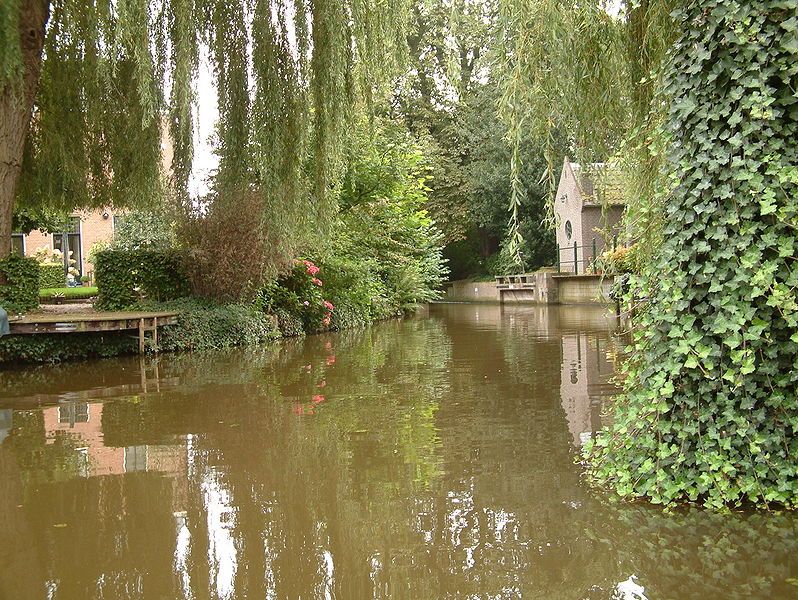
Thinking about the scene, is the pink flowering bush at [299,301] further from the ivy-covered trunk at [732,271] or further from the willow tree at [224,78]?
the ivy-covered trunk at [732,271]

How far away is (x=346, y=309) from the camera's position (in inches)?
832

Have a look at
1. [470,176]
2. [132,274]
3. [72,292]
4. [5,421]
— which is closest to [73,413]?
[5,421]

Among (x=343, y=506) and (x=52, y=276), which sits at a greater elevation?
(x=52, y=276)

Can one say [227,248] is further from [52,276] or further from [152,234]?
[52,276]

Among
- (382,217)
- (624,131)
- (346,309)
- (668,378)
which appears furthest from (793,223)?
(382,217)

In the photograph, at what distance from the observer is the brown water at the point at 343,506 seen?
346 centimetres

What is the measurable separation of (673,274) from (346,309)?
17.2 m

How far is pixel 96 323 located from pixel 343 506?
30.8ft

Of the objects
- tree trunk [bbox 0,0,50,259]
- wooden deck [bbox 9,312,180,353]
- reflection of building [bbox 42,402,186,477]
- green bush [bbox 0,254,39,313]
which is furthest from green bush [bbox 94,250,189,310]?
reflection of building [bbox 42,402,186,477]

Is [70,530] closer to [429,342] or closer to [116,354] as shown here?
[116,354]

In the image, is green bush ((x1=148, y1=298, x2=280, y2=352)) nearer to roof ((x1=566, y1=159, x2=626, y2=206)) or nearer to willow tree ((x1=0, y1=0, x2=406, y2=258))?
willow tree ((x1=0, y1=0, x2=406, y2=258))

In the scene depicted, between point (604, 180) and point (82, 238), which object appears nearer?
point (604, 180)

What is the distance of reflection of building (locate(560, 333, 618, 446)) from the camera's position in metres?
6.69

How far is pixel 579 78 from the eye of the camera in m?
5.60
